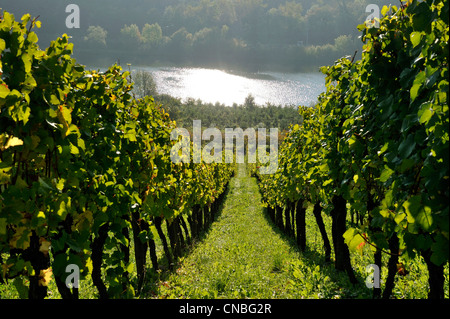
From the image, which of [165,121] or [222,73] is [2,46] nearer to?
[165,121]

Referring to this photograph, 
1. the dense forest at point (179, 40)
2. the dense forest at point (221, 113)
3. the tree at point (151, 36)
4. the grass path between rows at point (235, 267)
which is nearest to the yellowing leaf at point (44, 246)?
the grass path between rows at point (235, 267)

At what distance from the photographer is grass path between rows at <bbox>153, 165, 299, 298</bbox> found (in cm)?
640

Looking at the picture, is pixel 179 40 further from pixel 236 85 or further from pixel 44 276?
pixel 44 276

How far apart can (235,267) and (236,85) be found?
142966 mm

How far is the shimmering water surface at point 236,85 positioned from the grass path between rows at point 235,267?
107 meters

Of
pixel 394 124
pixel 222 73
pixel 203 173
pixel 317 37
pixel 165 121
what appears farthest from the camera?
pixel 317 37

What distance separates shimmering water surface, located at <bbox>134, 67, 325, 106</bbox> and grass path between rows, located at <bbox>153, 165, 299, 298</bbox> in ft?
350

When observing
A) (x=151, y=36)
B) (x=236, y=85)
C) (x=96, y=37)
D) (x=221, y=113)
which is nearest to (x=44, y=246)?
(x=221, y=113)

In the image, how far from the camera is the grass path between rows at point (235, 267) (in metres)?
6.40

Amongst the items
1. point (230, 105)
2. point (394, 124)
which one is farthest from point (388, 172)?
point (230, 105)

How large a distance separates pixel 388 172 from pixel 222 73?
6951 inches

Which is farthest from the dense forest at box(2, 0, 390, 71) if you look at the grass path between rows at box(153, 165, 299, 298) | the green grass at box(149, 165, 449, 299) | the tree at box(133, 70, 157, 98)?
the green grass at box(149, 165, 449, 299)

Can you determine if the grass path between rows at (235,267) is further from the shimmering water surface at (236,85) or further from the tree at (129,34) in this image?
the tree at (129,34)

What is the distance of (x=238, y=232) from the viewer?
13719mm
